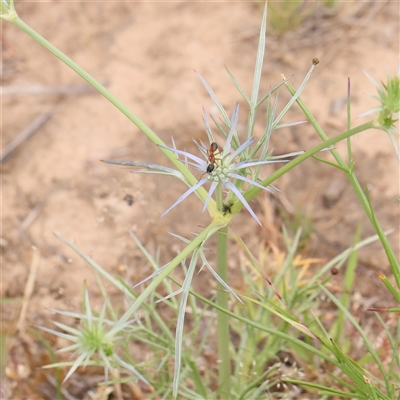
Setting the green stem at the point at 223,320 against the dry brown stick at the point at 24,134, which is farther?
the dry brown stick at the point at 24,134

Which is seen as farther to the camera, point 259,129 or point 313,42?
point 313,42

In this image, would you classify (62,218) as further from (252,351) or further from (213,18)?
(213,18)

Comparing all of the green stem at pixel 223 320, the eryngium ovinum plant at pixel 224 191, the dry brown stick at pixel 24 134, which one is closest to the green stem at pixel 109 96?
the eryngium ovinum plant at pixel 224 191

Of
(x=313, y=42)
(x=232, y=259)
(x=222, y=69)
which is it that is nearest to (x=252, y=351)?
(x=232, y=259)

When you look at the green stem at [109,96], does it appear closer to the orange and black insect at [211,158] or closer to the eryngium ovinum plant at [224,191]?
the eryngium ovinum plant at [224,191]

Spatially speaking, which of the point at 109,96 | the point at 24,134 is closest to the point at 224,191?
the point at 109,96
